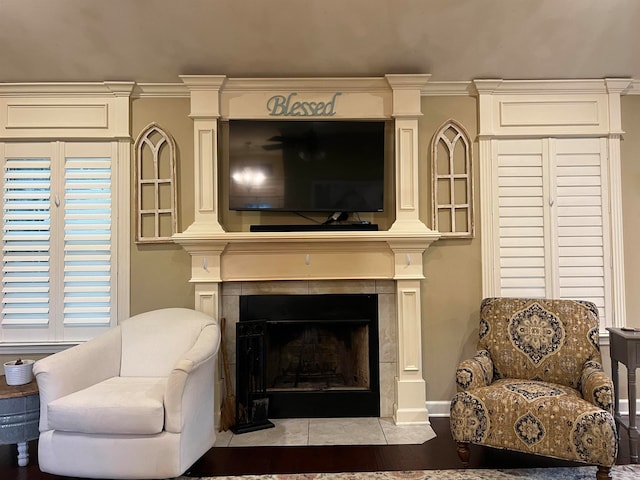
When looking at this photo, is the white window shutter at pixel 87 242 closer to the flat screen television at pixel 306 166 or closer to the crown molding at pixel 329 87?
the crown molding at pixel 329 87

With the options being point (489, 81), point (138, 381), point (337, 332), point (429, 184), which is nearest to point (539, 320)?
point (429, 184)

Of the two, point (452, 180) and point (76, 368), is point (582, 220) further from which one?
point (76, 368)

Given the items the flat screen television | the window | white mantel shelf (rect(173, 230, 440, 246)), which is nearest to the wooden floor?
the window

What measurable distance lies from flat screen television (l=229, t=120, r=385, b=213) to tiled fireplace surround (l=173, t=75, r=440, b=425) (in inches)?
5.4

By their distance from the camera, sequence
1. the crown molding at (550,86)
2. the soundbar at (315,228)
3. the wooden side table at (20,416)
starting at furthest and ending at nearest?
the crown molding at (550,86) → the soundbar at (315,228) → the wooden side table at (20,416)

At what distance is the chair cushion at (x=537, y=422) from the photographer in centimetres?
206

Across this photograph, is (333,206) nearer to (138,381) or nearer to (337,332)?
(337,332)

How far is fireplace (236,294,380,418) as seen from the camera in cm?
306

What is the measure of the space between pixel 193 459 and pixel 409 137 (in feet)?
8.13

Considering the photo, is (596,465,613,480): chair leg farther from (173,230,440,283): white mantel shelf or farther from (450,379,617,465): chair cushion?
(173,230,440,283): white mantel shelf

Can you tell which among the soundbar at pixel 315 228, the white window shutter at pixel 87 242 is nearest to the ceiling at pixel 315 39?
the white window shutter at pixel 87 242

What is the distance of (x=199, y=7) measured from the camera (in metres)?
2.53

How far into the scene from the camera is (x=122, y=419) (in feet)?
6.73

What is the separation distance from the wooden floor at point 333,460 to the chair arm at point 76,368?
A: 1.63 ft
